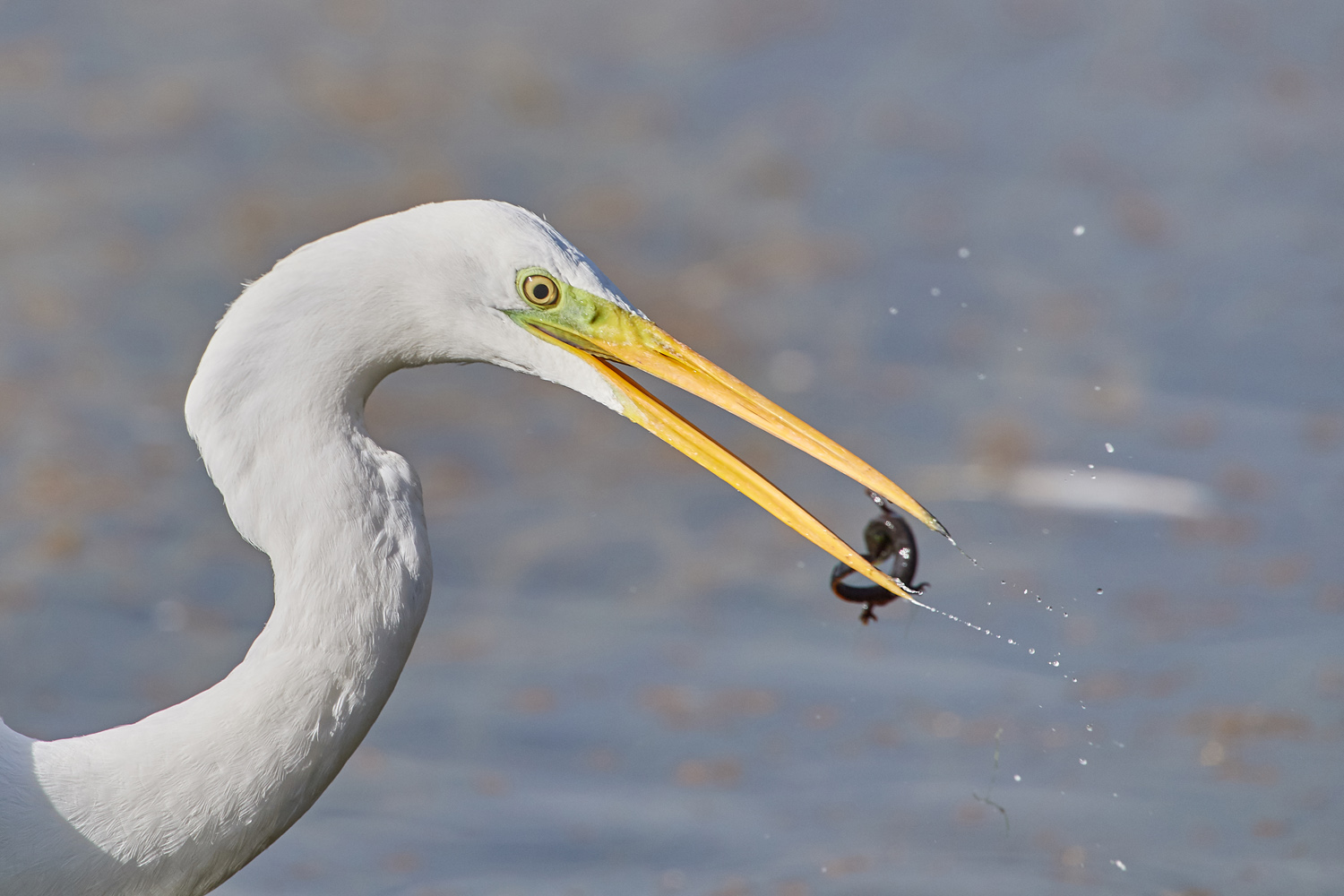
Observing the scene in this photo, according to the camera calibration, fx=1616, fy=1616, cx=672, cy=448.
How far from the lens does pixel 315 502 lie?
234 centimetres

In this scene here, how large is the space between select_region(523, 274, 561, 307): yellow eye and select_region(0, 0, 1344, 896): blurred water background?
2265mm

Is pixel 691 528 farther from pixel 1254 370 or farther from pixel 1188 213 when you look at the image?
pixel 1188 213

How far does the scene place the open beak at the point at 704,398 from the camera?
250 cm

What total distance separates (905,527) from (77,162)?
487 centimetres

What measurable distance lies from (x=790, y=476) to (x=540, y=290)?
3.56 meters

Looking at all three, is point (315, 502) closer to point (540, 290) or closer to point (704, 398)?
point (540, 290)

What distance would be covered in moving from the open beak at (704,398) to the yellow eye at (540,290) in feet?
0.15

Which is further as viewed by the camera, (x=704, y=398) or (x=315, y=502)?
(x=704, y=398)

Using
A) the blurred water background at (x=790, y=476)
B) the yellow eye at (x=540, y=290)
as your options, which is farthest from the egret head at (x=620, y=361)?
the blurred water background at (x=790, y=476)

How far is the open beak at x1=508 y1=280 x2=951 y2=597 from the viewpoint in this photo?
8.20 ft

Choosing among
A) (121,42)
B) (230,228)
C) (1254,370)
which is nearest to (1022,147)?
(1254,370)

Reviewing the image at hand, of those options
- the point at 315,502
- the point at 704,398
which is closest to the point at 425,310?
the point at 315,502

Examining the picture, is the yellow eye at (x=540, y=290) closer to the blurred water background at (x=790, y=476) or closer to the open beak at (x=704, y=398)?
the open beak at (x=704, y=398)

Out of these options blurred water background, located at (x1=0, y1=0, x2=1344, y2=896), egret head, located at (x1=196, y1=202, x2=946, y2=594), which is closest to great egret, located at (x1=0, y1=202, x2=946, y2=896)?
egret head, located at (x1=196, y1=202, x2=946, y2=594)
